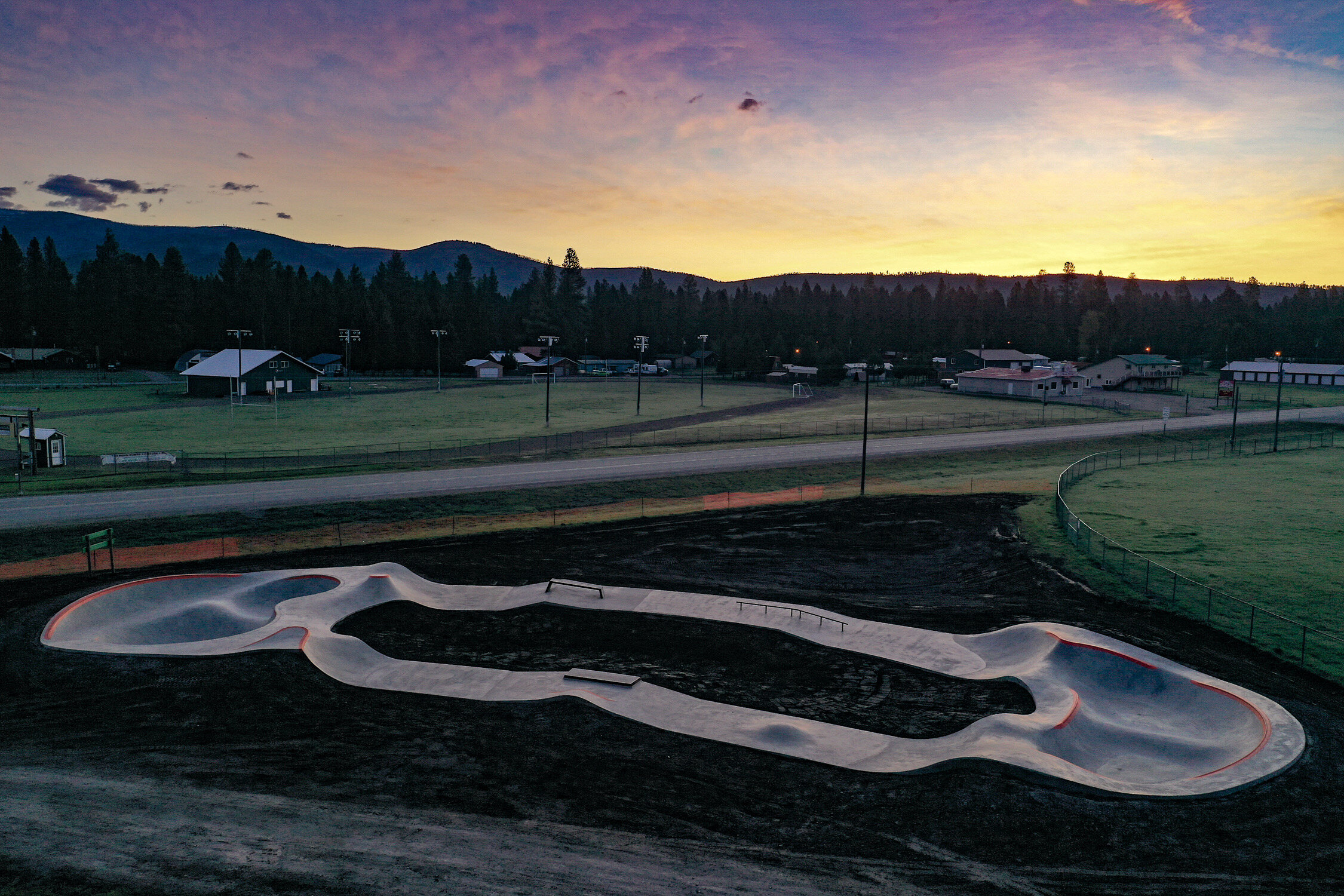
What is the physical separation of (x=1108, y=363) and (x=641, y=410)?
81447mm

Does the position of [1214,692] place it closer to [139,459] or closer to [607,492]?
[607,492]

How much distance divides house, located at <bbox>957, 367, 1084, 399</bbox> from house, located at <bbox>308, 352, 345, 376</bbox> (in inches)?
4419

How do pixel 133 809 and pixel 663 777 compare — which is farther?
pixel 663 777

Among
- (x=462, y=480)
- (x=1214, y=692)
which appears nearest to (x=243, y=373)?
(x=462, y=480)

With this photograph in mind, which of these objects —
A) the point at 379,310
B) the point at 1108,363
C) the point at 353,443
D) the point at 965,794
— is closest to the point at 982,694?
the point at 965,794

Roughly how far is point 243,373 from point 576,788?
98.8m

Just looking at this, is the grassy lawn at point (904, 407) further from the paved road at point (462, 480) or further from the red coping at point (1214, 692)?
the red coping at point (1214, 692)

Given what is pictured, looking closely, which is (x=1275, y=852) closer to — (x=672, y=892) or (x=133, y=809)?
(x=672, y=892)

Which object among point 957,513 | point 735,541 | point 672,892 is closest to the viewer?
point 672,892

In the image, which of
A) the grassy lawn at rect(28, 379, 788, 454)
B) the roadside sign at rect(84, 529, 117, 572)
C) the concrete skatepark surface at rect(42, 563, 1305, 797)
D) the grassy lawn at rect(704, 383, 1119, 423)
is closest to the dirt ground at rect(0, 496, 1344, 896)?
the concrete skatepark surface at rect(42, 563, 1305, 797)

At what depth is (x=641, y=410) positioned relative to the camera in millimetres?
95000

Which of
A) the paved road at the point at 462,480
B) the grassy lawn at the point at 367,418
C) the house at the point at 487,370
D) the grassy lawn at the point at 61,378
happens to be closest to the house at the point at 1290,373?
the paved road at the point at 462,480

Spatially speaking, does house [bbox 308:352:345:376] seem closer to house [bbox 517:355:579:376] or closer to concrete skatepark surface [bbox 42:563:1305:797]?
house [bbox 517:355:579:376]

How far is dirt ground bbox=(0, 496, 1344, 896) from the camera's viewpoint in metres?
14.3
